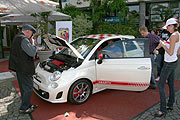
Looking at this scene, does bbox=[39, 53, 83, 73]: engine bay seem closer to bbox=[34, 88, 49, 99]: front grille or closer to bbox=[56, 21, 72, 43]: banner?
bbox=[34, 88, 49, 99]: front grille

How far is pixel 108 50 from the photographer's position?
413 centimetres

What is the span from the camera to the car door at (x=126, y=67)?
12.7 ft

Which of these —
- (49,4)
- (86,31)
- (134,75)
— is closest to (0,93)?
(134,75)

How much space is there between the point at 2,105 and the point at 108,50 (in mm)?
2993

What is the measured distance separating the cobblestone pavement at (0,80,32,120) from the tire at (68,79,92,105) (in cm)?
102

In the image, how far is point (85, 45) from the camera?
14.6 feet

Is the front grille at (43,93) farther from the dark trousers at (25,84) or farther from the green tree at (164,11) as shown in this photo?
the green tree at (164,11)

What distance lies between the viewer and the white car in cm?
365

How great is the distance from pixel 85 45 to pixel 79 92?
1.33 meters

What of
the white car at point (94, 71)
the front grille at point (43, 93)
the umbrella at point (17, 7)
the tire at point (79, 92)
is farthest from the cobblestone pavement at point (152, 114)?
the umbrella at point (17, 7)

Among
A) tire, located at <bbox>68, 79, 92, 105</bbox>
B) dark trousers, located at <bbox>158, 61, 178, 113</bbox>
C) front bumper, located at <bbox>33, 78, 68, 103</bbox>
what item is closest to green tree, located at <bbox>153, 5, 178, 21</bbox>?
dark trousers, located at <bbox>158, 61, 178, 113</bbox>

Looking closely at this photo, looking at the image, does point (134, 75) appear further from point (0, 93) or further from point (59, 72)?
point (0, 93)

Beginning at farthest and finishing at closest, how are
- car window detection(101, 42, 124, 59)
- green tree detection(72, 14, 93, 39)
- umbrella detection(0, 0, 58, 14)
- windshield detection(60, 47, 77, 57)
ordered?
green tree detection(72, 14, 93, 39)
umbrella detection(0, 0, 58, 14)
windshield detection(60, 47, 77, 57)
car window detection(101, 42, 124, 59)

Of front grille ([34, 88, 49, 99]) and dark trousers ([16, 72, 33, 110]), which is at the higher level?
dark trousers ([16, 72, 33, 110])
